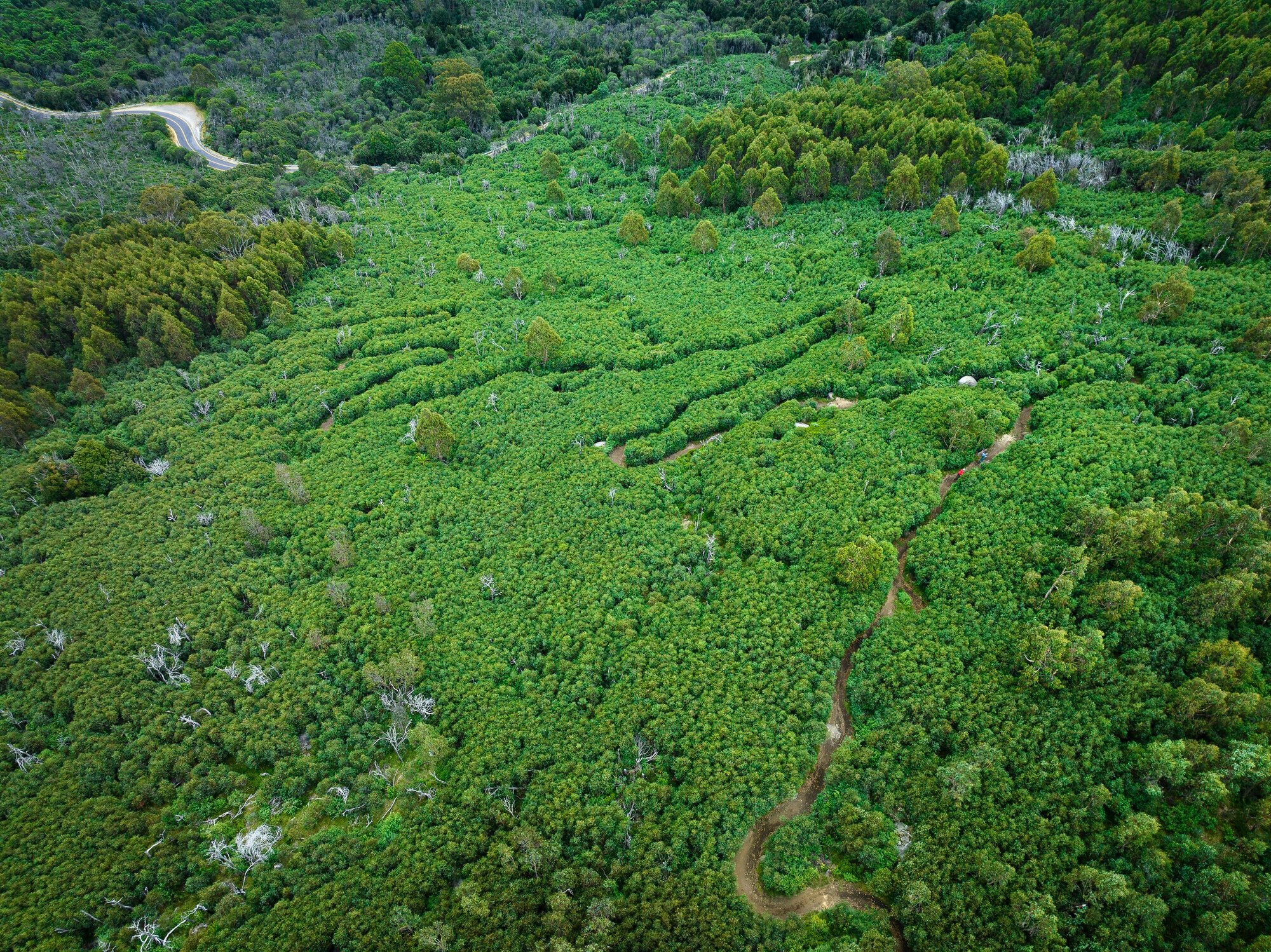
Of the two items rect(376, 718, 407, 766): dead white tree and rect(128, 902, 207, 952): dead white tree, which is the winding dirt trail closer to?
rect(376, 718, 407, 766): dead white tree

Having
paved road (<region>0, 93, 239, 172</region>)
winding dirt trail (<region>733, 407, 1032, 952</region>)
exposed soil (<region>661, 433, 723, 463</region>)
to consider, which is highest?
paved road (<region>0, 93, 239, 172</region>)

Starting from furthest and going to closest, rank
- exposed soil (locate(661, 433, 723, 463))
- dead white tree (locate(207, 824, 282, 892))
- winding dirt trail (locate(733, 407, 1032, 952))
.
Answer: exposed soil (locate(661, 433, 723, 463)), dead white tree (locate(207, 824, 282, 892)), winding dirt trail (locate(733, 407, 1032, 952))

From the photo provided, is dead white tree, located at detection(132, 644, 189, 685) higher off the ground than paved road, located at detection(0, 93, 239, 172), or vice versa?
paved road, located at detection(0, 93, 239, 172)

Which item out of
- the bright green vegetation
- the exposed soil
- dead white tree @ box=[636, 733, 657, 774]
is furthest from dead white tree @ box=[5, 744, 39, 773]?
the exposed soil

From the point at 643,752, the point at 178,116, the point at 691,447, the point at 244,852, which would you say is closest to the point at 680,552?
the point at 691,447

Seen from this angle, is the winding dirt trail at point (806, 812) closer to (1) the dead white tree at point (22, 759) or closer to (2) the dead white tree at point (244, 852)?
(2) the dead white tree at point (244, 852)

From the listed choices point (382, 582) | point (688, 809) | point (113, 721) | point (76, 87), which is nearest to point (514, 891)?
point (688, 809)

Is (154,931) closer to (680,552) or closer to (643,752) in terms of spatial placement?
(643,752)
